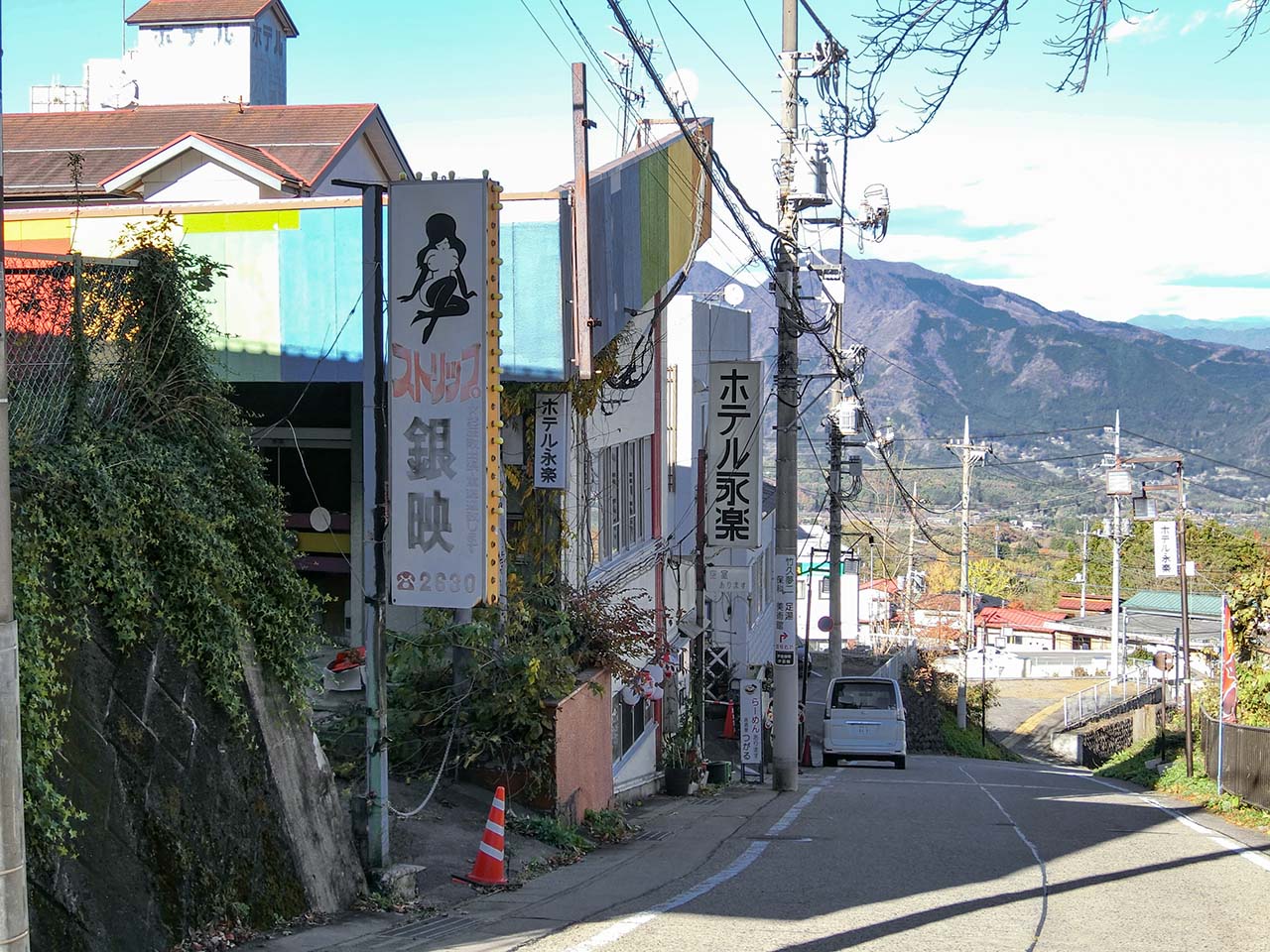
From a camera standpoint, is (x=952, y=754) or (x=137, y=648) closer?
(x=137, y=648)

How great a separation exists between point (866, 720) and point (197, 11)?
67.7ft

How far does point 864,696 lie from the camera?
2784 cm

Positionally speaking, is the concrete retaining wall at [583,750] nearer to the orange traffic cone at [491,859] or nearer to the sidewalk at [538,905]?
the sidewalk at [538,905]

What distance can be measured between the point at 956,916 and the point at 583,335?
24.3ft

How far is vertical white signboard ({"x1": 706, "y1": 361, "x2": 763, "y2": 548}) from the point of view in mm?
19266

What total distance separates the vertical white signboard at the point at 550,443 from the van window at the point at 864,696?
1493cm

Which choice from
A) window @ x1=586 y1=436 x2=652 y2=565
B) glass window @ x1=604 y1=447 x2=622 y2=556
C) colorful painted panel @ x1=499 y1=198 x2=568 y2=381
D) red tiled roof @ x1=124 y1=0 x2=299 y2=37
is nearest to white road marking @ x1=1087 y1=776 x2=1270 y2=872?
colorful painted panel @ x1=499 y1=198 x2=568 y2=381

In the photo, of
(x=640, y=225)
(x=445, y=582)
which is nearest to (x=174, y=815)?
(x=445, y=582)

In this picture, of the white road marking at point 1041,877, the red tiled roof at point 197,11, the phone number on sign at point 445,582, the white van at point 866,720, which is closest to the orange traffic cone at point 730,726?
the white van at point 866,720

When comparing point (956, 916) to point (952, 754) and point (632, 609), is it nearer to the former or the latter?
point (632, 609)

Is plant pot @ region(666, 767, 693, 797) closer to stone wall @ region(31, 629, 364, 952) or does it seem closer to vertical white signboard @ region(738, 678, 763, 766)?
vertical white signboard @ region(738, 678, 763, 766)

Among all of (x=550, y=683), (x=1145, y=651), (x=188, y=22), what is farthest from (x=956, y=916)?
(x=1145, y=651)

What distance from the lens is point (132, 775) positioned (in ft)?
22.8

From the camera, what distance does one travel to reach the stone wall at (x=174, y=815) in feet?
21.1
